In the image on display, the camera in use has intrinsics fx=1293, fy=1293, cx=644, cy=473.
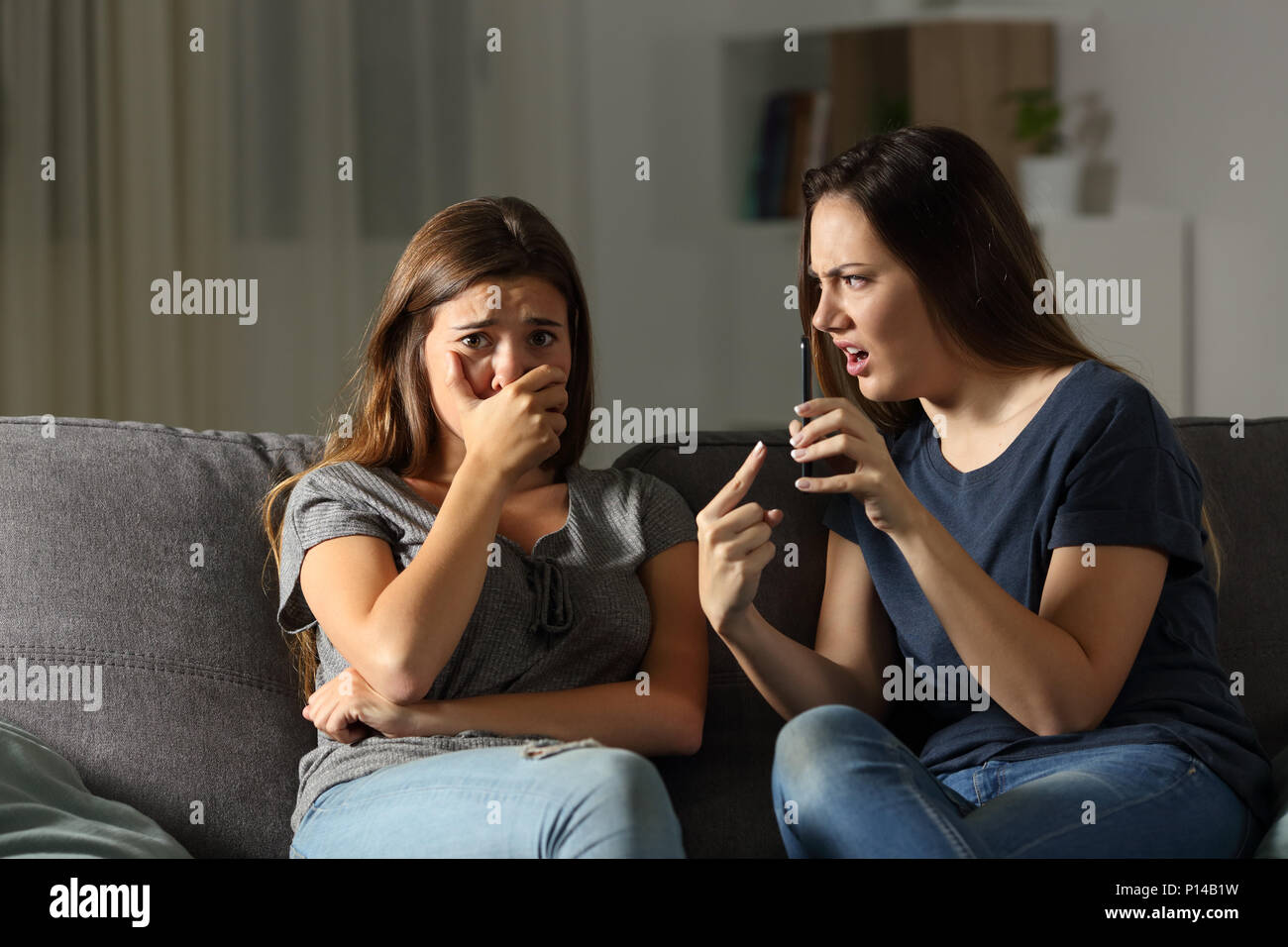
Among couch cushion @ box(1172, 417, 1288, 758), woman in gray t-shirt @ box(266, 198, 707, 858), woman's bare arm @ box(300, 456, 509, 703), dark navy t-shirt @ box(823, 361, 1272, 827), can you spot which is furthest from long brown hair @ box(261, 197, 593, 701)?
couch cushion @ box(1172, 417, 1288, 758)

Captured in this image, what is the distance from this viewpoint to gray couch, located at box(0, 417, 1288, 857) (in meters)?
1.35

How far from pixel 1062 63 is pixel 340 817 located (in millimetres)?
2748

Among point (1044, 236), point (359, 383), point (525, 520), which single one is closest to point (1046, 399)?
point (525, 520)

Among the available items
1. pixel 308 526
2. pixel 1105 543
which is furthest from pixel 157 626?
pixel 1105 543

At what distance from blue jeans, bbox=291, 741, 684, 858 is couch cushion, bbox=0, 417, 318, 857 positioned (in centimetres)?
25

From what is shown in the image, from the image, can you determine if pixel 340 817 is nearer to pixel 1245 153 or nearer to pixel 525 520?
pixel 525 520

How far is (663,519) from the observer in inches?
56.4

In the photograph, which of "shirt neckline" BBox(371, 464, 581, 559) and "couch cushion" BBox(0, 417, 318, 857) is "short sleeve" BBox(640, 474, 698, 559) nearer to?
"shirt neckline" BBox(371, 464, 581, 559)

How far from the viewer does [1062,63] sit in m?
3.18

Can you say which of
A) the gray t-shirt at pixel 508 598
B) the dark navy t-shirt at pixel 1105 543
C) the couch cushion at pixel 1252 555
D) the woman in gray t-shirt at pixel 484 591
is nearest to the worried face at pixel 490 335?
the woman in gray t-shirt at pixel 484 591

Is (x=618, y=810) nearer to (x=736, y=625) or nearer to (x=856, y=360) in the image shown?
(x=736, y=625)

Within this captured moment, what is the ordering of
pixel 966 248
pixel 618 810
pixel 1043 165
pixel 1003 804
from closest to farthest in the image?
pixel 618 810
pixel 1003 804
pixel 966 248
pixel 1043 165

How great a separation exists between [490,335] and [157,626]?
474mm

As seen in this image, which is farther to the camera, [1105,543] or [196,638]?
[196,638]
